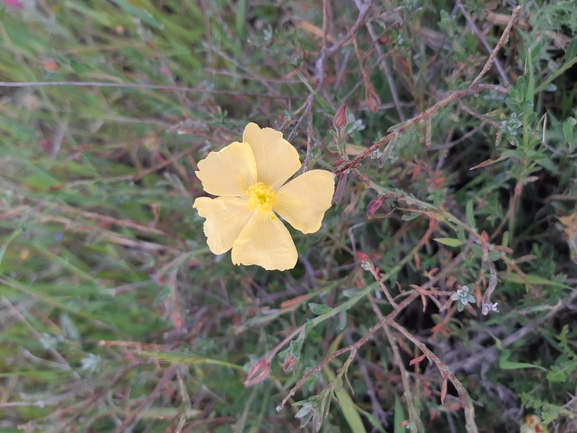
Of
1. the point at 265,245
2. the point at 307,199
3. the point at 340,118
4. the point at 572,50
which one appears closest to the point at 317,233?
the point at 265,245

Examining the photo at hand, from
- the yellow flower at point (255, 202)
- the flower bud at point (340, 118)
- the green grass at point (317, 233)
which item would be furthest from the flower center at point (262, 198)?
the flower bud at point (340, 118)

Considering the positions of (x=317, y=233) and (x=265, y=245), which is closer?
(x=265, y=245)

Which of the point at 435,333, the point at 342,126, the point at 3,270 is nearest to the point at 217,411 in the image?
the point at 435,333

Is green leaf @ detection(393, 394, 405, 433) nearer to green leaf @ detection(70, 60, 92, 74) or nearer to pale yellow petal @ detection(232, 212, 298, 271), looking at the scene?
pale yellow petal @ detection(232, 212, 298, 271)

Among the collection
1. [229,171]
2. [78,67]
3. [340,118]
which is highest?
[78,67]

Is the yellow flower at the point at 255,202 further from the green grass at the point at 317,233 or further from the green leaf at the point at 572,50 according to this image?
the green leaf at the point at 572,50

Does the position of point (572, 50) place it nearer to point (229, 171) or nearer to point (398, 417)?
point (229, 171)

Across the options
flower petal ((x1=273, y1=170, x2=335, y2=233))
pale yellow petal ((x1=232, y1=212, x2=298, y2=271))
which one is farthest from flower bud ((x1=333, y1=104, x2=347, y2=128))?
pale yellow petal ((x1=232, y1=212, x2=298, y2=271))
